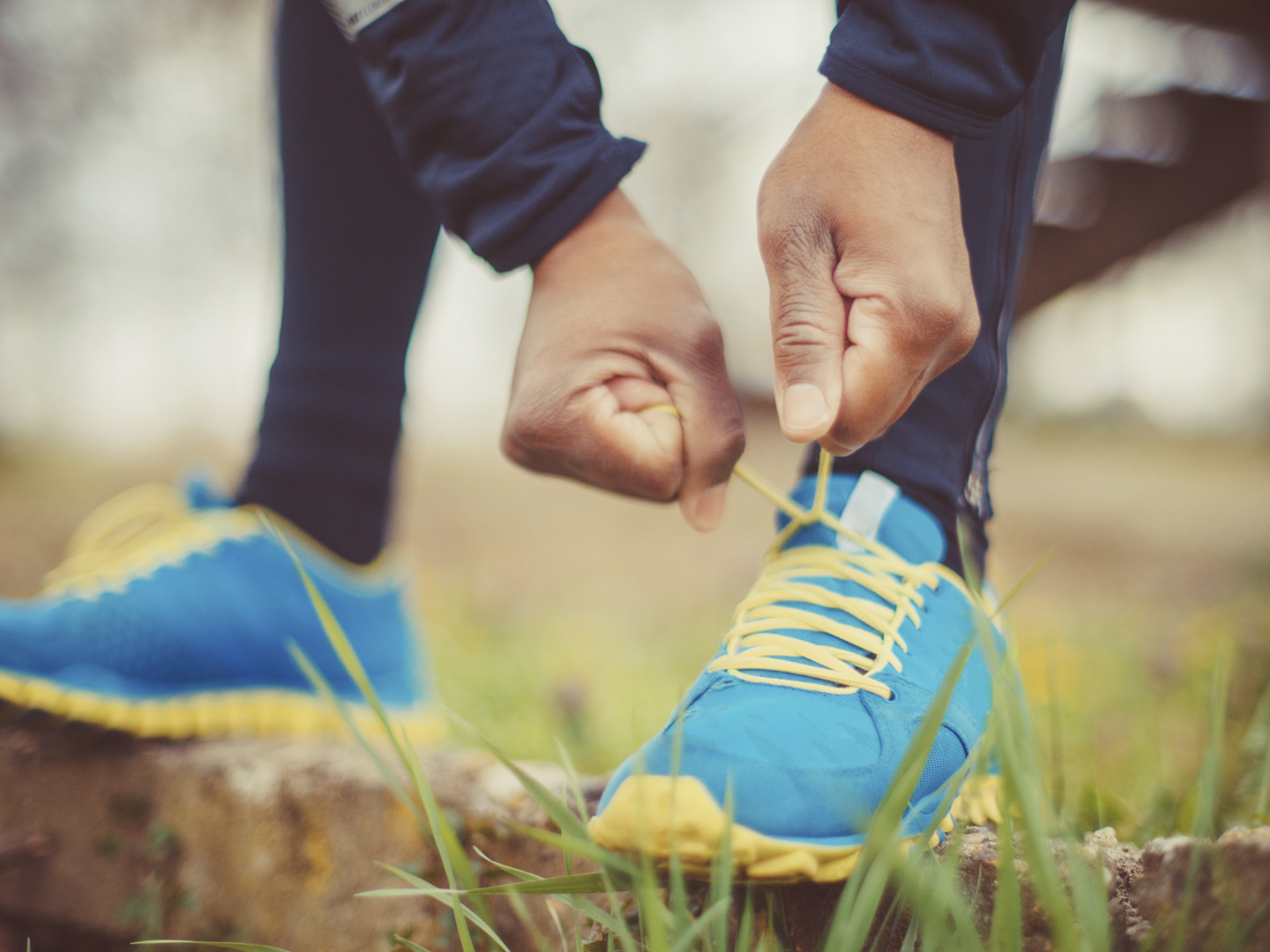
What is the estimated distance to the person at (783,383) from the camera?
46cm

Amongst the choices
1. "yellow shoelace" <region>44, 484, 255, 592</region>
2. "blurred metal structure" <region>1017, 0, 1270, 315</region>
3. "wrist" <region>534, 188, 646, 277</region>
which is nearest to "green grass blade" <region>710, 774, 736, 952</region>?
"wrist" <region>534, 188, 646, 277</region>

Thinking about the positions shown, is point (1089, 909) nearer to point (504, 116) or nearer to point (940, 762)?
point (940, 762)

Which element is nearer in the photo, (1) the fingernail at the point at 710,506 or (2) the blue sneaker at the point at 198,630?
(1) the fingernail at the point at 710,506

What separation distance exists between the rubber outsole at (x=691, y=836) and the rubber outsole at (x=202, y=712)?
0.36 m

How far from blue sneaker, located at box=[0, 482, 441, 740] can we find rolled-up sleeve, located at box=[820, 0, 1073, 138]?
0.79 m

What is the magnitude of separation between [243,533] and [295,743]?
26 centimetres

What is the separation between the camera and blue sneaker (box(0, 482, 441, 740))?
78 centimetres

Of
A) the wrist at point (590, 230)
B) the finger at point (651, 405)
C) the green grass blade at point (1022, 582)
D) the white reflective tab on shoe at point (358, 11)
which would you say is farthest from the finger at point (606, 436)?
the white reflective tab on shoe at point (358, 11)

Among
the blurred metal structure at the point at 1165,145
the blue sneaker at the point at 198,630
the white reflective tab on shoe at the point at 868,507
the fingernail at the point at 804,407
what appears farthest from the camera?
the blurred metal structure at the point at 1165,145

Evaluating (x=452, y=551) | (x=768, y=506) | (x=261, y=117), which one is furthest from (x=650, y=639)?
(x=261, y=117)

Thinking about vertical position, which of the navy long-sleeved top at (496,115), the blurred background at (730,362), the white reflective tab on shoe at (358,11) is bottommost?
the blurred background at (730,362)

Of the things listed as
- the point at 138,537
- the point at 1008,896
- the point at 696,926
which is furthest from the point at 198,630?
the point at 1008,896

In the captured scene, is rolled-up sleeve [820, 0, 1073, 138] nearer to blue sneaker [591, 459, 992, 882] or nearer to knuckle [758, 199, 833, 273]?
knuckle [758, 199, 833, 273]

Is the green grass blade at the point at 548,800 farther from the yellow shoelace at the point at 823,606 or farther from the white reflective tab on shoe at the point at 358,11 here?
the white reflective tab on shoe at the point at 358,11
